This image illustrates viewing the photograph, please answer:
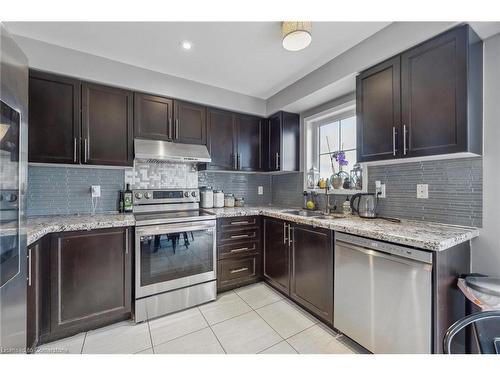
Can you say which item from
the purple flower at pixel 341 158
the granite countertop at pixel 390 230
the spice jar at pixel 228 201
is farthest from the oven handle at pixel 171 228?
the purple flower at pixel 341 158

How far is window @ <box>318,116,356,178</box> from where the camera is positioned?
2.48m

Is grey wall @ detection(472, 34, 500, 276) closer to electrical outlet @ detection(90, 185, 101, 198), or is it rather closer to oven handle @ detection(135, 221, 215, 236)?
oven handle @ detection(135, 221, 215, 236)

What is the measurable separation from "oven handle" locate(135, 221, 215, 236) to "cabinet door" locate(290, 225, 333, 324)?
0.90 m

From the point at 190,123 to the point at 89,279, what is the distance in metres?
1.80

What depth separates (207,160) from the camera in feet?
8.29

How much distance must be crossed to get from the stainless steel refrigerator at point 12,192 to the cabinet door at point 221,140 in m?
1.79

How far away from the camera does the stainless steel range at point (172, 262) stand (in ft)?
6.24

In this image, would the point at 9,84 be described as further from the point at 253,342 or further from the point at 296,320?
the point at 296,320

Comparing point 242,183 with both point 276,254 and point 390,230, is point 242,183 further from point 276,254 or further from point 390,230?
point 390,230

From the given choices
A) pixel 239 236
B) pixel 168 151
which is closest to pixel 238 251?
pixel 239 236

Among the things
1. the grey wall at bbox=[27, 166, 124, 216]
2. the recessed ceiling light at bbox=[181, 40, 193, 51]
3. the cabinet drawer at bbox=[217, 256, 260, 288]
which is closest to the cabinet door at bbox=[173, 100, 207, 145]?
the recessed ceiling light at bbox=[181, 40, 193, 51]

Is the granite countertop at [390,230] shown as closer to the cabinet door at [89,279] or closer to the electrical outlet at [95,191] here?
the cabinet door at [89,279]

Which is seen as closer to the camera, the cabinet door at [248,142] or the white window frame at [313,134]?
the white window frame at [313,134]
